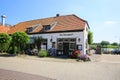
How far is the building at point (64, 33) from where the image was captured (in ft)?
85.7

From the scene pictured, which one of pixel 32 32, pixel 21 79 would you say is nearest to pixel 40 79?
pixel 21 79

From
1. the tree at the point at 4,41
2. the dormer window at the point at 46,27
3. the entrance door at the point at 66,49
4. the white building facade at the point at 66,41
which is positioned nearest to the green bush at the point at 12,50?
the tree at the point at 4,41

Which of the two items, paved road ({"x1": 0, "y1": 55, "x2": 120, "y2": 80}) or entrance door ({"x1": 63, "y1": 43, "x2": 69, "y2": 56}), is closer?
paved road ({"x1": 0, "y1": 55, "x2": 120, "y2": 80})

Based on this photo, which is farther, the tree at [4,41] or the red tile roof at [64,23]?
the tree at [4,41]

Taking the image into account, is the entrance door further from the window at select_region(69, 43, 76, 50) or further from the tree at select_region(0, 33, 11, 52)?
the tree at select_region(0, 33, 11, 52)

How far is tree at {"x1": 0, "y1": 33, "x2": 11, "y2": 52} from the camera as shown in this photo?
29.8 meters

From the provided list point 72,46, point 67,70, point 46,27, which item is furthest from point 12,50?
point 67,70

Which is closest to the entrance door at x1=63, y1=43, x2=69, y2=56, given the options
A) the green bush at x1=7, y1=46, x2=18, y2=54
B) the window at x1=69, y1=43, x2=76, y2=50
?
the window at x1=69, y1=43, x2=76, y2=50

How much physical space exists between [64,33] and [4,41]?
1108cm

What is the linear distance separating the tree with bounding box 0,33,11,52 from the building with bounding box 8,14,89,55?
4.40m

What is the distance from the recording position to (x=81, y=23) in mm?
27422

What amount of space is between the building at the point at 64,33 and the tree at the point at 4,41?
14.5ft

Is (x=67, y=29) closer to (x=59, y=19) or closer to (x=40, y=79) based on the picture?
(x=59, y=19)

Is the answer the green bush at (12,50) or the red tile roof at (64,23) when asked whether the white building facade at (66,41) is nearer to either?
the red tile roof at (64,23)
